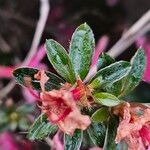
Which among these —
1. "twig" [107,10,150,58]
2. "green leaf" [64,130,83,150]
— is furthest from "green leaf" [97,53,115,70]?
"twig" [107,10,150,58]

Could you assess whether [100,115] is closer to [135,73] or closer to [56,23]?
[135,73]

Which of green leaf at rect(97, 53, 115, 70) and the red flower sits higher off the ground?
green leaf at rect(97, 53, 115, 70)

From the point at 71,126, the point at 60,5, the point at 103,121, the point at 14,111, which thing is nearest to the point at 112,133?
the point at 103,121

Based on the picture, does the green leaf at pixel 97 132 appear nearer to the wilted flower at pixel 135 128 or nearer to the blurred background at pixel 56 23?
the wilted flower at pixel 135 128

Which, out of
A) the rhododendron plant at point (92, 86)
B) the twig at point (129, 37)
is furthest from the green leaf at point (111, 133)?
the twig at point (129, 37)

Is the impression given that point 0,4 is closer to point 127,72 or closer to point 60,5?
point 60,5

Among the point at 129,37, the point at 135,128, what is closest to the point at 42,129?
the point at 135,128

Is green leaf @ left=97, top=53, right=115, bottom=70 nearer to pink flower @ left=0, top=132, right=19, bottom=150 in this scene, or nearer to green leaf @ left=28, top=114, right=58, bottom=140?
green leaf @ left=28, top=114, right=58, bottom=140
